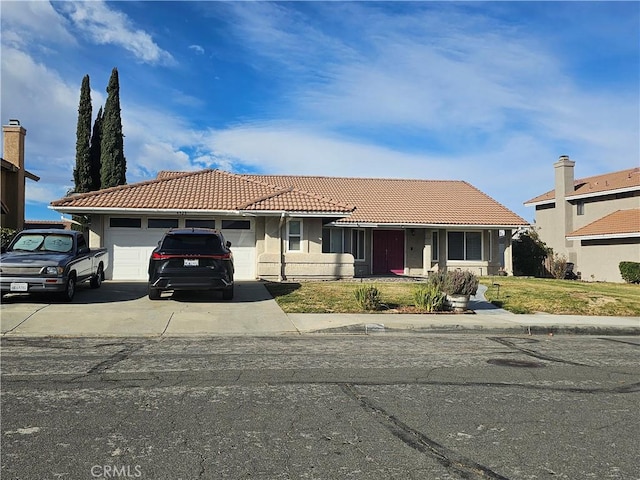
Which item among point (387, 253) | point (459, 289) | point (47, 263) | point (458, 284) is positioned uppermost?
point (387, 253)

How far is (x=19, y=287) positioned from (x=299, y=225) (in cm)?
993

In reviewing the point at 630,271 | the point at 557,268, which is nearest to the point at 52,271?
the point at 557,268

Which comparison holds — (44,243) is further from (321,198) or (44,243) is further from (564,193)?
(564,193)

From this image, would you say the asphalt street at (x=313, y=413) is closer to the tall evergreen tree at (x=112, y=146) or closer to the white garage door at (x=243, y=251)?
the white garage door at (x=243, y=251)

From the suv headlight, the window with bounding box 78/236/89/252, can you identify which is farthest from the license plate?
the window with bounding box 78/236/89/252

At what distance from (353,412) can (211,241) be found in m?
8.73

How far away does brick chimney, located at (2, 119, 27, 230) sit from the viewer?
24422 mm

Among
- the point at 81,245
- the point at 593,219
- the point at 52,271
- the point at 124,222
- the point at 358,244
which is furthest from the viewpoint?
the point at 593,219

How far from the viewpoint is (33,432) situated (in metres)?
4.43

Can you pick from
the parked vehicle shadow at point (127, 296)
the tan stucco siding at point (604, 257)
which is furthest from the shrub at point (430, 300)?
the tan stucco siding at point (604, 257)

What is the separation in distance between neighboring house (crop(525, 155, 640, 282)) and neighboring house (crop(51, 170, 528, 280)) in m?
5.74

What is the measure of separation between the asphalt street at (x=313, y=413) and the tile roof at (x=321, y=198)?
11046mm

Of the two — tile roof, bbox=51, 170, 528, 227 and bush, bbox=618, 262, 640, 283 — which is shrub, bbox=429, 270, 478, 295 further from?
bush, bbox=618, 262, 640, 283

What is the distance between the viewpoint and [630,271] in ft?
85.0
